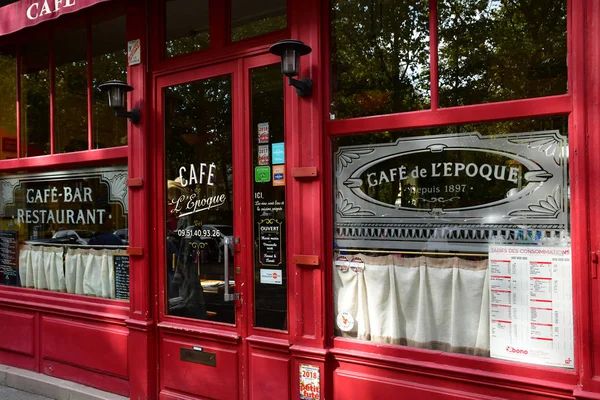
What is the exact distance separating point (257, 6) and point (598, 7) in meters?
2.45

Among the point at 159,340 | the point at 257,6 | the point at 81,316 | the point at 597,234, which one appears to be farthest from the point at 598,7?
the point at 81,316

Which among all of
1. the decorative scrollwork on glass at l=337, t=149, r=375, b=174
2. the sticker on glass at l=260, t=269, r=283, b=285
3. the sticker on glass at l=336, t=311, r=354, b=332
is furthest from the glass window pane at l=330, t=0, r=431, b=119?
the sticker on glass at l=336, t=311, r=354, b=332

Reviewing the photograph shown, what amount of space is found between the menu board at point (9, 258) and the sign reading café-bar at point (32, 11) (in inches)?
91.2

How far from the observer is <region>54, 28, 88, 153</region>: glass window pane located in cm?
512

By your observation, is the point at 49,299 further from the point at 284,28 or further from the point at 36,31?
the point at 284,28

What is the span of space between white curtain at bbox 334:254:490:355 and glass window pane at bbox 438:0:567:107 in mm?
1091

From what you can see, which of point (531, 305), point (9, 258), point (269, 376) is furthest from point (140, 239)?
point (531, 305)

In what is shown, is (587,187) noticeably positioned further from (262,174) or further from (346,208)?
(262,174)

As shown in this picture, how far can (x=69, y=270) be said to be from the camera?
5215 millimetres

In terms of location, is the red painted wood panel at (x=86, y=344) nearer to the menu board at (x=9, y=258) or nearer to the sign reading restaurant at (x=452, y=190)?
the menu board at (x=9, y=258)

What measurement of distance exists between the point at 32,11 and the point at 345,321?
4133mm

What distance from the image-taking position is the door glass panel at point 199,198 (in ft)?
13.5

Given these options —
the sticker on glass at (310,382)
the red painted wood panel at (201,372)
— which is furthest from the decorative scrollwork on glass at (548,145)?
the red painted wood panel at (201,372)

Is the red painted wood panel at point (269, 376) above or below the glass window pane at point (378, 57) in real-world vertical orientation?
below
